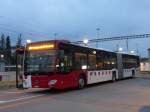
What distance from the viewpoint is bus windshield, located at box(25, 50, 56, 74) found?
1817 centimetres

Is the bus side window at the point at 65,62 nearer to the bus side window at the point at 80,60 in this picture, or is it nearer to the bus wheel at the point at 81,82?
the bus side window at the point at 80,60

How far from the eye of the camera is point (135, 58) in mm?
36906

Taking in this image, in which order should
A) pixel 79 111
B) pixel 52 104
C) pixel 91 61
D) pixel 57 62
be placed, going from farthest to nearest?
1. pixel 91 61
2. pixel 57 62
3. pixel 52 104
4. pixel 79 111

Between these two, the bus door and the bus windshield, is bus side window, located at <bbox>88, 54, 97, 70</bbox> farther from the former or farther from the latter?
the bus door

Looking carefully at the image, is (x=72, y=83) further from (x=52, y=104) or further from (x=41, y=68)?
(x=52, y=104)

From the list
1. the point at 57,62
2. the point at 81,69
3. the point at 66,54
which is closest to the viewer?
the point at 57,62

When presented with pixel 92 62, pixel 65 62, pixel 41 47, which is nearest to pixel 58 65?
pixel 65 62

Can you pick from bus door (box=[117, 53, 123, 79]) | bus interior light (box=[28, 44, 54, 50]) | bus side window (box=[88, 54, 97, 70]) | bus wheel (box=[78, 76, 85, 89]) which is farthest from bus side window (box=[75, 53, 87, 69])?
bus door (box=[117, 53, 123, 79])

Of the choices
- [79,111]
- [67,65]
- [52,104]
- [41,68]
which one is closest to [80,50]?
[67,65]

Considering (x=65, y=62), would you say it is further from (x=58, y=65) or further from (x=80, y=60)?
(x=80, y=60)

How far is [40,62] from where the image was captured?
18406mm

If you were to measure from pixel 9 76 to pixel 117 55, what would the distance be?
1360cm

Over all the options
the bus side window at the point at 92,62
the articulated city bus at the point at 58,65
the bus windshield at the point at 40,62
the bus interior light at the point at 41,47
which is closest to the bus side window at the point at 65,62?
the articulated city bus at the point at 58,65

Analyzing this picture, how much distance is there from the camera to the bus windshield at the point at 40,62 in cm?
1817
